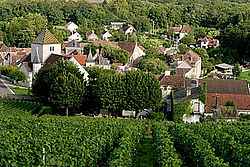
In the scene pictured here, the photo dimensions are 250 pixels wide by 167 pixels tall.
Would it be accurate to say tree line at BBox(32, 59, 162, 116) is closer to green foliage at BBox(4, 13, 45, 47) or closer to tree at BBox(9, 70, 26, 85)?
tree at BBox(9, 70, 26, 85)

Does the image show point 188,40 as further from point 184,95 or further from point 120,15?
point 184,95

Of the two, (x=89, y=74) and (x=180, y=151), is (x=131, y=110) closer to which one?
(x=89, y=74)

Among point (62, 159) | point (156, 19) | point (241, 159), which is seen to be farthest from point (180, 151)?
point (156, 19)

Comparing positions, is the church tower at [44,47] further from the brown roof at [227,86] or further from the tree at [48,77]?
the brown roof at [227,86]

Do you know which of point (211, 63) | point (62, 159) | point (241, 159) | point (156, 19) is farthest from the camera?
point (156, 19)

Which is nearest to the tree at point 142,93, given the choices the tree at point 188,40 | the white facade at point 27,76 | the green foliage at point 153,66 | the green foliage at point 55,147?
the green foliage at point 55,147

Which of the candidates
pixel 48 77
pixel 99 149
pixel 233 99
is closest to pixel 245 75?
pixel 233 99
